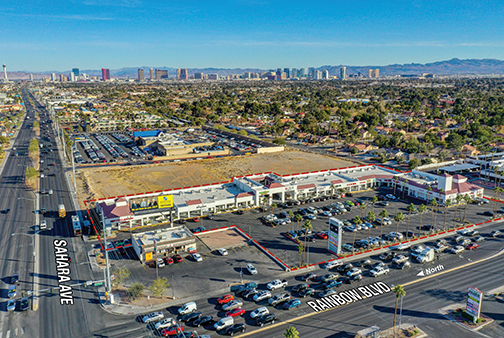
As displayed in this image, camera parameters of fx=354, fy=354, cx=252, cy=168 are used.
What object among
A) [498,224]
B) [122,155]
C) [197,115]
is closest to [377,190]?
[498,224]

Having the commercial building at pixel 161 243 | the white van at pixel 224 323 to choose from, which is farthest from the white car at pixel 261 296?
the commercial building at pixel 161 243

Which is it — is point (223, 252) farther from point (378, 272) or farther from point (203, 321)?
point (378, 272)

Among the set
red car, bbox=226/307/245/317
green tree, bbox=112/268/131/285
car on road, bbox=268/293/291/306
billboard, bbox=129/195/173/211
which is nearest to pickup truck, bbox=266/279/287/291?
car on road, bbox=268/293/291/306

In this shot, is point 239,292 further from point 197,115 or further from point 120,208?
point 197,115

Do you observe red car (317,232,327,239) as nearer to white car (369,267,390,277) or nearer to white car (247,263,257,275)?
white car (369,267,390,277)

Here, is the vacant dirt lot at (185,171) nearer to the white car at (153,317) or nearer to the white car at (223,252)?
the white car at (223,252)

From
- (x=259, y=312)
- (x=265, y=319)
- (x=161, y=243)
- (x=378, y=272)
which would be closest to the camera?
(x=265, y=319)

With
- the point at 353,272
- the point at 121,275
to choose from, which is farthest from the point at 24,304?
the point at 353,272

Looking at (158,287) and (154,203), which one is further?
(154,203)

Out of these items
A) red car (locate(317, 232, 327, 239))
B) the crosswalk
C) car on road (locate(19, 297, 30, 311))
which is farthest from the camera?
red car (locate(317, 232, 327, 239))
